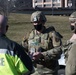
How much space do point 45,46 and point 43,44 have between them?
0.04 m

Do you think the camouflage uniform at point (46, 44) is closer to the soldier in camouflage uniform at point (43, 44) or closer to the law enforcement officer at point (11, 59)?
the soldier in camouflage uniform at point (43, 44)

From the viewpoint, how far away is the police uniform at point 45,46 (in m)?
5.76

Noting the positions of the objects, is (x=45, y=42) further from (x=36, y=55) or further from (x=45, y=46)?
(x=36, y=55)

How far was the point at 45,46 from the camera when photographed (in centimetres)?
583

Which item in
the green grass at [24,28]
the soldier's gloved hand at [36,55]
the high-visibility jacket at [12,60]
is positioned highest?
the high-visibility jacket at [12,60]

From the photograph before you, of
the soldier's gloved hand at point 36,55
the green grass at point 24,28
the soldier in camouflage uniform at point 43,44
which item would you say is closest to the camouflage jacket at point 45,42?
the soldier in camouflage uniform at point 43,44

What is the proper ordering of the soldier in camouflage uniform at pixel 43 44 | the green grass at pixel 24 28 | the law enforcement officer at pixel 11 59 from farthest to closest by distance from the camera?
the green grass at pixel 24 28 < the soldier in camouflage uniform at pixel 43 44 < the law enforcement officer at pixel 11 59

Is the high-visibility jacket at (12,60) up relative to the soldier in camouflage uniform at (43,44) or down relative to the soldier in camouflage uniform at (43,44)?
up

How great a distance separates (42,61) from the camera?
5.84 m

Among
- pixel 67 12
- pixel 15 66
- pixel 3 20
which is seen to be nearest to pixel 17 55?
pixel 15 66

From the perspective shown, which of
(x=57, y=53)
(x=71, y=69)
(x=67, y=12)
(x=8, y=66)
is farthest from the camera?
(x=67, y=12)

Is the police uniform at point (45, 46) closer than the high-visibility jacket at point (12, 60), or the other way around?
the high-visibility jacket at point (12, 60)

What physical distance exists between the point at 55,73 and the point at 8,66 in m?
2.15

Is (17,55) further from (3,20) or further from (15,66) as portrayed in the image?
(3,20)
